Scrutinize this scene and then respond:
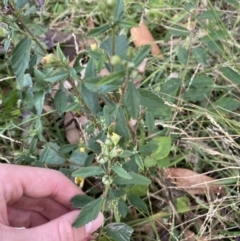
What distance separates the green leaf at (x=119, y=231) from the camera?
141 centimetres

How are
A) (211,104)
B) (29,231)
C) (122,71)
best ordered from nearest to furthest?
(122,71)
(29,231)
(211,104)

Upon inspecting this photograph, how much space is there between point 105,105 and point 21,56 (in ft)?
0.90

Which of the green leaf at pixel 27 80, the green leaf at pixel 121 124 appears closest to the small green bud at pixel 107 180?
the green leaf at pixel 121 124

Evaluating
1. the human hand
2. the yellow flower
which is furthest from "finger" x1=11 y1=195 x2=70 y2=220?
the yellow flower

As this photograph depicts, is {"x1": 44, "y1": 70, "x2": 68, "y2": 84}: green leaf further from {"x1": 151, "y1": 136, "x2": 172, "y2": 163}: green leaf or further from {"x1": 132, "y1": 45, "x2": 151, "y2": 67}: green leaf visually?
{"x1": 151, "y1": 136, "x2": 172, "y2": 163}: green leaf

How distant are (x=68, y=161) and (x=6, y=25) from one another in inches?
21.1

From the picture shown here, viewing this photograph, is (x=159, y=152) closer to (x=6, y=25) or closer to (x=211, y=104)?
(x=211, y=104)

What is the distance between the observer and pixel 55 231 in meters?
1.24

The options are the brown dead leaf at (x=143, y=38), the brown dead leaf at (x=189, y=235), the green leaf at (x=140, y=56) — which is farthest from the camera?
the brown dead leaf at (x=143, y=38)

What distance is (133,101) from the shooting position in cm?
103

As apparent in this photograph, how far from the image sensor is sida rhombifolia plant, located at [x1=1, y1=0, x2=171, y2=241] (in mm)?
1042

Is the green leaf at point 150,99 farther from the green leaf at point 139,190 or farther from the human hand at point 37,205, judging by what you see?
the green leaf at point 139,190

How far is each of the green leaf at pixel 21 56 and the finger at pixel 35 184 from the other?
13.4 inches

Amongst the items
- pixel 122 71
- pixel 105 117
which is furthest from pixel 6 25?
pixel 122 71
